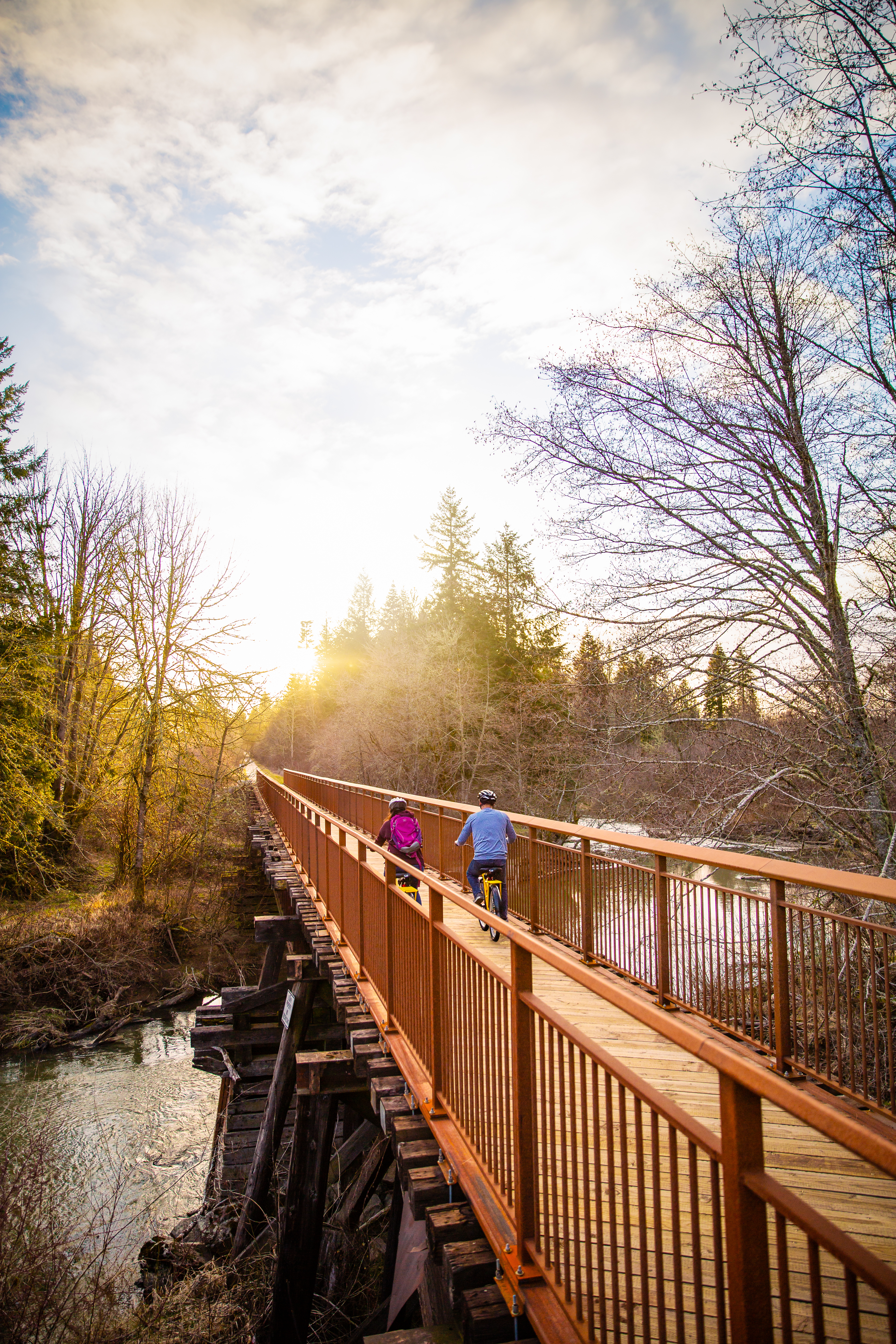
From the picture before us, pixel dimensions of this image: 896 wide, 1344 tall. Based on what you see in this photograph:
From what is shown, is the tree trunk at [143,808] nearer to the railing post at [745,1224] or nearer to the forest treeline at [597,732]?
the forest treeline at [597,732]

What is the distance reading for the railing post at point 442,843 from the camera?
407 inches

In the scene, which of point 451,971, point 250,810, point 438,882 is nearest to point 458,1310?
point 451,971

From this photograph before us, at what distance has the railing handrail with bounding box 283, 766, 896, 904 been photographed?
2.83 metres

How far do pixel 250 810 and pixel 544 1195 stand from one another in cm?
3146

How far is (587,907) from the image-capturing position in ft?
20.7

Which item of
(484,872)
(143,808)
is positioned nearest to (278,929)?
(484,872)

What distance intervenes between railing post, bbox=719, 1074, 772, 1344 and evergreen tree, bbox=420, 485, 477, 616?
40.7 meters

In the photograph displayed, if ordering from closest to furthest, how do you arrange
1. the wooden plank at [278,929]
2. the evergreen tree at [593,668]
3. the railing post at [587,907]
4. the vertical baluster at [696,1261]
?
the vertical baluster at [696,1261] → the railing post at [587,907] → the evergreen tree at [593,668] → the wooden plank at [278,929]

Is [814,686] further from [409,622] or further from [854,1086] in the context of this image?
[409,622]

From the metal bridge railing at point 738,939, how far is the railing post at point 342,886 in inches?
66.0

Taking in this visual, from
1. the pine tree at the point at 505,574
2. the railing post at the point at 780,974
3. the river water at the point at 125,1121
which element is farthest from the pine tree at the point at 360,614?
the railing post at the point at 780,974

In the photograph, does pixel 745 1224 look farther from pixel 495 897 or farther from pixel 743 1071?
pixel 495 897

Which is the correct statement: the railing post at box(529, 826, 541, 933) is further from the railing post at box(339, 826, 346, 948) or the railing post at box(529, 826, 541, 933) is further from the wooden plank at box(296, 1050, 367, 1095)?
the wooden plank at box(296, 1050, 367, 1095)

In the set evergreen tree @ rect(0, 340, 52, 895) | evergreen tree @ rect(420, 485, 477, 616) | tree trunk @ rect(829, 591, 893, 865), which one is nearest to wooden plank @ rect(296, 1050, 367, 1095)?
tree trunk @ rect(829, 591, 893, 865)
